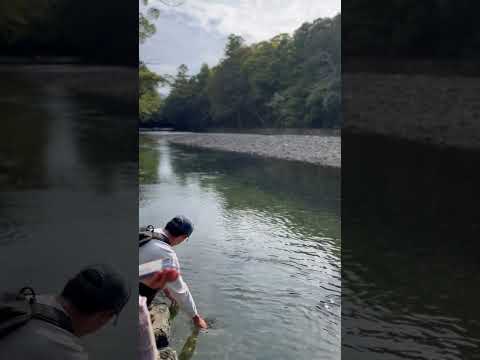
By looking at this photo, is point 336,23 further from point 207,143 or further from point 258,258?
point 258,258

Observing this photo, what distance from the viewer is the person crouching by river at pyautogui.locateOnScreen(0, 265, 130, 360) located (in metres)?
1.27

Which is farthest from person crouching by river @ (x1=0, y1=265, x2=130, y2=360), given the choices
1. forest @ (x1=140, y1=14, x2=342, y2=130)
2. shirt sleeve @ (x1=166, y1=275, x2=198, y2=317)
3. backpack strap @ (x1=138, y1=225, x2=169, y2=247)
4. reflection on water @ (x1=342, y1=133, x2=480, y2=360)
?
forest @ (x1=140, y1=14, x2=342, y2=130)

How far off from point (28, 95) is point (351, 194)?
7.21 ft

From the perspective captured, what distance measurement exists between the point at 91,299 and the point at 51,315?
0.21 m

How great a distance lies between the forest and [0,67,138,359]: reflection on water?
3405 centimetres

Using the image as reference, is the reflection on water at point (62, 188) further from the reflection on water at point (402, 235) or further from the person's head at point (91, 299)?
the reflection on water at point (402, 235)

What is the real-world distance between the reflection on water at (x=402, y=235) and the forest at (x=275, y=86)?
110 feet

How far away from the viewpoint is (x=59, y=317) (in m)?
1.37

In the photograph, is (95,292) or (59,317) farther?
(95,292)

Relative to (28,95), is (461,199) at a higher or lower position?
lower

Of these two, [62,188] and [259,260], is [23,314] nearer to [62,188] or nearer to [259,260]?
[62,188]

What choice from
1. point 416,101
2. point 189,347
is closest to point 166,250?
point 416,101

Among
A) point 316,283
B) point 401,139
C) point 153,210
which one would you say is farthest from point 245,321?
point 153,210

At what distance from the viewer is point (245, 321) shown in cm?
592
